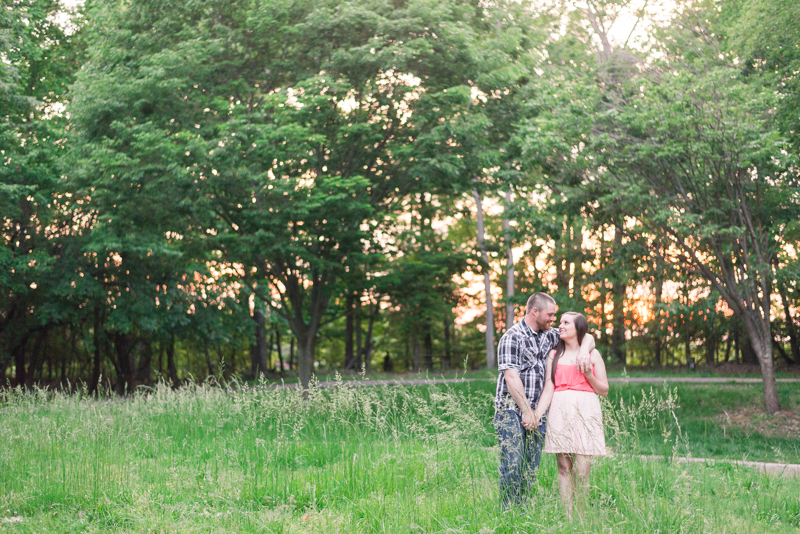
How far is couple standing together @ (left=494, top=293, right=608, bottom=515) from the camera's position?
190 inches

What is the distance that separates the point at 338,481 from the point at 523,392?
1804 mm

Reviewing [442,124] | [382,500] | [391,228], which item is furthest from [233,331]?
[382,500]

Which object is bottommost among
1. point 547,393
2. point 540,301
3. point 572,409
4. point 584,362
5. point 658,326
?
point 572,409

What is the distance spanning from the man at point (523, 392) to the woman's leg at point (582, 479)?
A: 0.30 metres

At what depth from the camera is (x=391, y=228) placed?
16.5 metres

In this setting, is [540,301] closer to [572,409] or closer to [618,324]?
[572,409]

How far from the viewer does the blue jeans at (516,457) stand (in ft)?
15.6

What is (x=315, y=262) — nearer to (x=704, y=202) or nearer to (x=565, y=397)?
(x=704, y=202)

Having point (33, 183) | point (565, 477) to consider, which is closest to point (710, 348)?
point (565, 477)

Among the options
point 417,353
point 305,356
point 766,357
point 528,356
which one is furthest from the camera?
point 417,353

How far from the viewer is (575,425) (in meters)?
4.87

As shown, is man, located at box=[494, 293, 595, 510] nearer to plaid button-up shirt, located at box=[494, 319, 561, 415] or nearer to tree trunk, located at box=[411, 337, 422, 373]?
plaid button-up shirt, located at box=[494, 319, 561, 415]

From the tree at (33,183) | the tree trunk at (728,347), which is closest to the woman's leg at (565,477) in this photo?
the tree at (33,183)

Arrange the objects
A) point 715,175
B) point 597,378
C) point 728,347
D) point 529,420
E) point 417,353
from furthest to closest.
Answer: point 417,353 < point 728,347 < point 715,175 < point 597,378 < point 529,420
